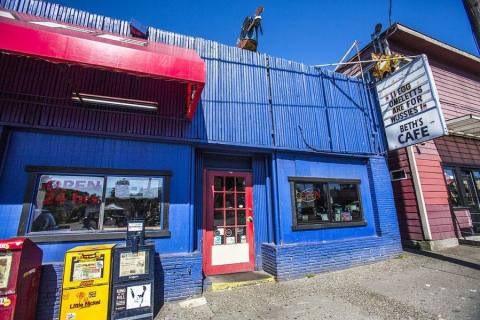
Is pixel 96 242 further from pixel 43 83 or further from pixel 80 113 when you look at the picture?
pixel 43 83

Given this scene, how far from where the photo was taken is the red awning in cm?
351

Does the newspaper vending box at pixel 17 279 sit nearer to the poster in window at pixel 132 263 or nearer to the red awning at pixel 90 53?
the poster in window at pixel 132 263

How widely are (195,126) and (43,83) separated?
3341mm

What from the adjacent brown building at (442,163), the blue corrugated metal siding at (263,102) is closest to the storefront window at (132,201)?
the blue corrugated metal siding at (263,102)

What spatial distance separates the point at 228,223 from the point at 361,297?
11.4 feet

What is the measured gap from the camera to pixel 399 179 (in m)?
9.13

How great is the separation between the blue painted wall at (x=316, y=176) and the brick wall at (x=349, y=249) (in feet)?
0.70

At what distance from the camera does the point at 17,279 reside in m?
3.58

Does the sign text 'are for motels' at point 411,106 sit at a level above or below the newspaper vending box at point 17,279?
above

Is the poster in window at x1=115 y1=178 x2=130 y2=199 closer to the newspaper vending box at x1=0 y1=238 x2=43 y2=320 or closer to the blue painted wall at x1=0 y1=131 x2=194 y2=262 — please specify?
the blue painted wall at x1=0 y1=131 x2=194 y2=262

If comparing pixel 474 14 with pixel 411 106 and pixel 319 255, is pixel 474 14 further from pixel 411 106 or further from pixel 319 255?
pixel 319 255

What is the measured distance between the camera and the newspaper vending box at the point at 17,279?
137 inches

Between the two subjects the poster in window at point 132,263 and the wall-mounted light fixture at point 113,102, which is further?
the wall-mounted light fixture at point 113,102

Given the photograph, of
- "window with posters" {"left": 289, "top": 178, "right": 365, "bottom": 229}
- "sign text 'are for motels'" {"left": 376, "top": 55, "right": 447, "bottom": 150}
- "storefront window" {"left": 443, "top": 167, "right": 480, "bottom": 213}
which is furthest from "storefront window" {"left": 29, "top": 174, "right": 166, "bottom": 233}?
"storefront window" {"left": 443, "top": 167, "right": 480, "bottom": 213}
